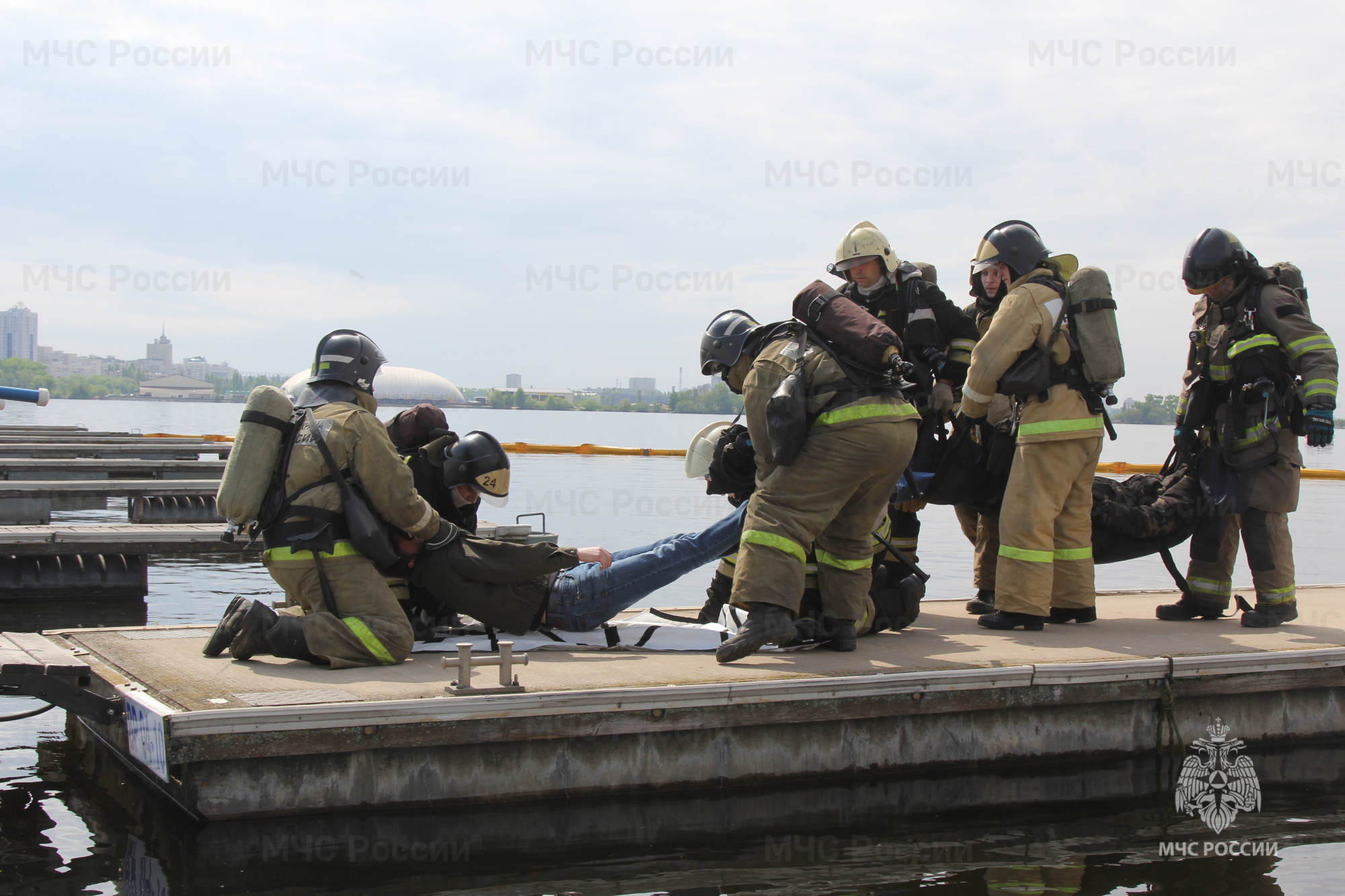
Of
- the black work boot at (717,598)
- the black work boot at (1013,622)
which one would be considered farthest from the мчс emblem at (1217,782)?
the black work boot at (717,598)

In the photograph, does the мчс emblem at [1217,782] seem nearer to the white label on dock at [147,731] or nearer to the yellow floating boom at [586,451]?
the white label on dock at [147,731]

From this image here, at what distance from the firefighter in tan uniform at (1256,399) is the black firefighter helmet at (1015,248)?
1.03 meters

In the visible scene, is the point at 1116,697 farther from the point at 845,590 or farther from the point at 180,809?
the point at 180,809

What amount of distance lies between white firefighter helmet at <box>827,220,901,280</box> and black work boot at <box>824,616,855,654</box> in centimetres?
194

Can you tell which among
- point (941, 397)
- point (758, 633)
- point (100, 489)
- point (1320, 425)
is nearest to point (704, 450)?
point (941, 397)

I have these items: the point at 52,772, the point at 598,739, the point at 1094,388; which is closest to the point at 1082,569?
the point at 1094,388

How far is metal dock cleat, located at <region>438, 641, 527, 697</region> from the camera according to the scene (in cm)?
446

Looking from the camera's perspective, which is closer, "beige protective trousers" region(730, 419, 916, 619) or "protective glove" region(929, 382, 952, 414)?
"beige protective trousers" region(730, 419, 916, 619)

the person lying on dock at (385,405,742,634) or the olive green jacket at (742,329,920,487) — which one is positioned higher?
the olive green jacket at (742,329,920,487)

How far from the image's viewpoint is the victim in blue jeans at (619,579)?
5.77m

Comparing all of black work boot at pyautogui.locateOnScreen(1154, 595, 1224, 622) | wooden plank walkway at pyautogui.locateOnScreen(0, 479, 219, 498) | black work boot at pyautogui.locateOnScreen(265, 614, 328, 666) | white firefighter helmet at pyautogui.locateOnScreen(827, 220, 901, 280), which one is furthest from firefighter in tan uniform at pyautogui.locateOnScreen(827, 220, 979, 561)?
wooden plank walkway at pyautogui.locateOnScreen(0, 479, 219, 498)

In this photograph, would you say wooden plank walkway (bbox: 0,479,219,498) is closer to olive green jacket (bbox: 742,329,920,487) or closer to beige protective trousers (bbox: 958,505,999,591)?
beige protective trousers (bbox: 958,505,999,591)

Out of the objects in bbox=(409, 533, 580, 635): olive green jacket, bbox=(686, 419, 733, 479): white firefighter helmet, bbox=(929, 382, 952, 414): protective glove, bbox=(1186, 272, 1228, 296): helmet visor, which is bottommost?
bbox=(409, 533, 580, 635): olive green jacket

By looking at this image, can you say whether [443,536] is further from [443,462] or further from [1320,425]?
[1320,425]
